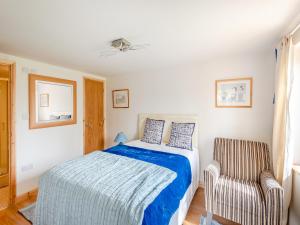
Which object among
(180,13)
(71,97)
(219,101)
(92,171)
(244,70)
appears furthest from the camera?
(71,97)

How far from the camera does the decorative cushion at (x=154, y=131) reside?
3066 mm

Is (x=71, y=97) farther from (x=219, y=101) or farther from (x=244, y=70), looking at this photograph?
(x=244, y=70)

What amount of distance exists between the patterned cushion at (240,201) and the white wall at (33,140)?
286cm

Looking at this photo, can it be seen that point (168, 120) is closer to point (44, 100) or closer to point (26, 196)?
point (44, 100)

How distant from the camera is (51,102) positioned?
2.94 meters

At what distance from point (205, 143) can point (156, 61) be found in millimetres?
1705

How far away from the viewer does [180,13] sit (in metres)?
1.39

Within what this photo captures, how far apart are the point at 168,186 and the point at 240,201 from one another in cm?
84

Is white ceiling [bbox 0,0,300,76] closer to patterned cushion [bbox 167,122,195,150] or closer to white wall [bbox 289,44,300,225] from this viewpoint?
white wall [bbox 289,44,300,225]

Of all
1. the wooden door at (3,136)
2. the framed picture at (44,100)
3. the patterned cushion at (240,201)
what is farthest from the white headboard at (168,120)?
the wooden door at (3,136)

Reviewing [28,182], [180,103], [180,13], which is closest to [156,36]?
[180,13]

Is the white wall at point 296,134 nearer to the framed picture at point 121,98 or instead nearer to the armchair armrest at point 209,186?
the armchair armrest at point 209,186

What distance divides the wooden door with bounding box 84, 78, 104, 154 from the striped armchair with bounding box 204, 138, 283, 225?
9.14ft

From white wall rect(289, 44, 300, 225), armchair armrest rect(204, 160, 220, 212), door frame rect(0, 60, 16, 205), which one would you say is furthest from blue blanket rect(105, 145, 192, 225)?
door frame rect(0, 60, 16, 205)
